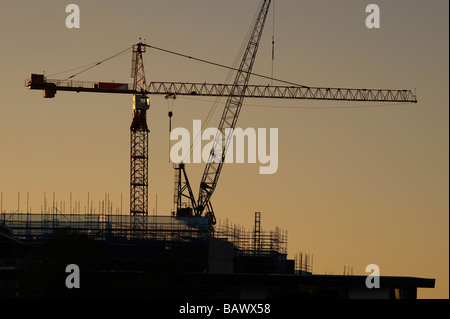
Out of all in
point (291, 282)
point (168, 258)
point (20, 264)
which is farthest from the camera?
point (168, 258)

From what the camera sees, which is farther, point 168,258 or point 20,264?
point 168,258

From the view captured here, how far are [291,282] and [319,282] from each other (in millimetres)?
3748

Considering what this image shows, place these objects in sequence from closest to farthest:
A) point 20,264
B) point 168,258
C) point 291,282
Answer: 1. point 291,282
2. point 20,264
3. point 168,258

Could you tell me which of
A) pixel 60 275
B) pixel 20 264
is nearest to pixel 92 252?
pixel 20 264

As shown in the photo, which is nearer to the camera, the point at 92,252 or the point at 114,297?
the point at 114,297

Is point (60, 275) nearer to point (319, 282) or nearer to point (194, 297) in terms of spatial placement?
point (194, 297)

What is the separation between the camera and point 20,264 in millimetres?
178250
